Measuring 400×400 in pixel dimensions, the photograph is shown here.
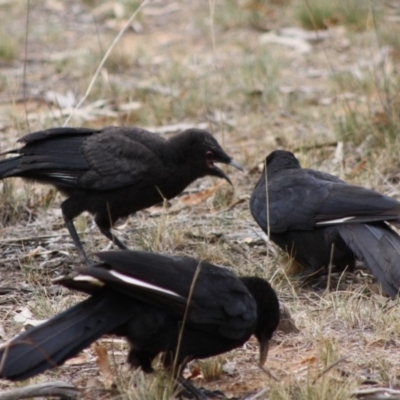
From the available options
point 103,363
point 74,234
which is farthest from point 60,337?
point 74,234

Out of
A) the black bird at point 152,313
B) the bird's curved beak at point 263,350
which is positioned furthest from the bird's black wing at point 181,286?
the bird's curved beak at point 263,350

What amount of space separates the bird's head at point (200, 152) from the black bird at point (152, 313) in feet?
7.29

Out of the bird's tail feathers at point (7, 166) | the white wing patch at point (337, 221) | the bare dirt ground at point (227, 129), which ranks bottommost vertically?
the bare dirt ground at point (227, 129)

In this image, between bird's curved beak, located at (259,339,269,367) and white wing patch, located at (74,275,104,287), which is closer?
white wing patch, located at (74,275,104,287)

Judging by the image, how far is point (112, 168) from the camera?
22.9 feet

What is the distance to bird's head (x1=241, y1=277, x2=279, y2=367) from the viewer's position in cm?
493

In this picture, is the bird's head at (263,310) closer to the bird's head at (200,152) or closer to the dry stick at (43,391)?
the dry stick at (43,391)

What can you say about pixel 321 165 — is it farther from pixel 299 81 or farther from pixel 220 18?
pixel 220 18

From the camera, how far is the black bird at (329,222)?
21.0ft

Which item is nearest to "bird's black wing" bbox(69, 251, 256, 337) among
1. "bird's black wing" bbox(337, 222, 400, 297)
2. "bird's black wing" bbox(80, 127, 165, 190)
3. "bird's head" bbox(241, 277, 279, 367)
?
"bird's head" bbox(241, 277, 279, 367)

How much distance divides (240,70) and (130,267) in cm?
726

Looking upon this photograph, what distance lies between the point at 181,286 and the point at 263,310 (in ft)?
1.68

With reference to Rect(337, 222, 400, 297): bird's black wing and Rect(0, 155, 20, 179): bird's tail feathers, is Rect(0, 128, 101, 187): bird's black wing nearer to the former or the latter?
Rect(0, 155, 20, 179): bird's tail feathers

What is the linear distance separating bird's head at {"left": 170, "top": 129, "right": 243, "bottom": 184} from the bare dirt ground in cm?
49
